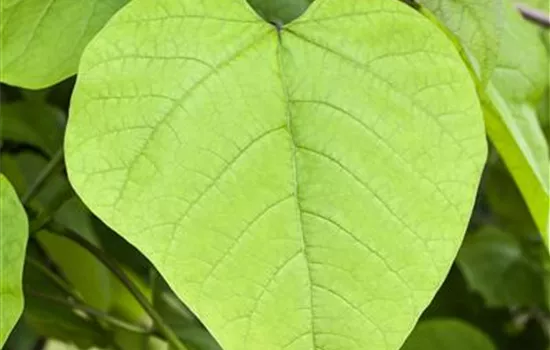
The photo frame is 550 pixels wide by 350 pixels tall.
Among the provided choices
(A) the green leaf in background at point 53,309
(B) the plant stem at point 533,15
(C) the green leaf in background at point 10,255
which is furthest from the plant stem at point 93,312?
(B) the plant stem at point 533,15

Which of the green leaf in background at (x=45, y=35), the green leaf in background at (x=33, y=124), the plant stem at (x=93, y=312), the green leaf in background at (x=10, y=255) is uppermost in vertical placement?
the green leaf in background at (x=45, y=35)

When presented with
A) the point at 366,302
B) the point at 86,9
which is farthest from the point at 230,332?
the point at 86,9

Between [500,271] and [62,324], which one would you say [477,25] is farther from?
[500,271]

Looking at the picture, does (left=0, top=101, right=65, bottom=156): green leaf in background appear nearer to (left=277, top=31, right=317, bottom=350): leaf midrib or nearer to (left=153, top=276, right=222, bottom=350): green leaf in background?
(left=153, top=276, right=222, bottom=350): green leaf in background

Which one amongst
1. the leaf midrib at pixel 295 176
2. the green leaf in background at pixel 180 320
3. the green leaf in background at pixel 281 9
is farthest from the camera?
the green leaf in background at pixel 180 320

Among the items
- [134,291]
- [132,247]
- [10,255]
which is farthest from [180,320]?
[10,255]

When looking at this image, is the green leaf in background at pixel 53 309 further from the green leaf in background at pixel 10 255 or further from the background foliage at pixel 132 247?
the green leaf in background at pixel 10 255

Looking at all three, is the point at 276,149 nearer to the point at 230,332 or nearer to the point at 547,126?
the point at 230,332
